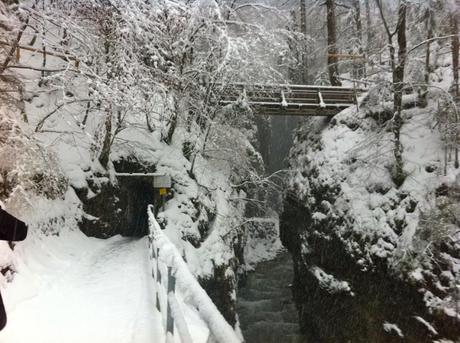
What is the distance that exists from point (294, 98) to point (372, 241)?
8363mm

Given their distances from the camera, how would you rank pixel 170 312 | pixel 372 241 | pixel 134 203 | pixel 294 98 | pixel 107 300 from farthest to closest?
pixel 294 98 → pixel 134 203 → pixel 372 241 → pixel 107 300 → pixel 170 312

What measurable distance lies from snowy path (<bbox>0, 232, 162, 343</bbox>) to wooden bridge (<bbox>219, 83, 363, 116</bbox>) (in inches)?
348

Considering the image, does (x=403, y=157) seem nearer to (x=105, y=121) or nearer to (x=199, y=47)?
(x=199, y=47)

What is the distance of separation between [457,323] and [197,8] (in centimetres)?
1223

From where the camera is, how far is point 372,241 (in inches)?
508

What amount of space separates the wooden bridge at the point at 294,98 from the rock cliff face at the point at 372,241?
1.00 m

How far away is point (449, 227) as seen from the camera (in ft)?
Answer: 34.9

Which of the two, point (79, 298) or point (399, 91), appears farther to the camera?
point (399, 91)

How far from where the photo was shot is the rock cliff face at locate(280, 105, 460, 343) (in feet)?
35.2

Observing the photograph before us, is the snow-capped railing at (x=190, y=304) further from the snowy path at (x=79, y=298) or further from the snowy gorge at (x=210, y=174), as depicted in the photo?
the snowy path at (x=79, y=298)

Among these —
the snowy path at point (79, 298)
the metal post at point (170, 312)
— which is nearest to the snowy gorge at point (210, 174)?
the snowy path at point (79, 298)

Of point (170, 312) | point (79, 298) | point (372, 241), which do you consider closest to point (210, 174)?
point (372, 241)

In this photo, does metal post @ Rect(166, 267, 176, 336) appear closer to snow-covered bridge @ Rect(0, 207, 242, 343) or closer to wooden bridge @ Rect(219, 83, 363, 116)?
snow-covered bridge @ Rect(0, 207, 242, 343)

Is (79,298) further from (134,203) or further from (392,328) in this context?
(134,203)
